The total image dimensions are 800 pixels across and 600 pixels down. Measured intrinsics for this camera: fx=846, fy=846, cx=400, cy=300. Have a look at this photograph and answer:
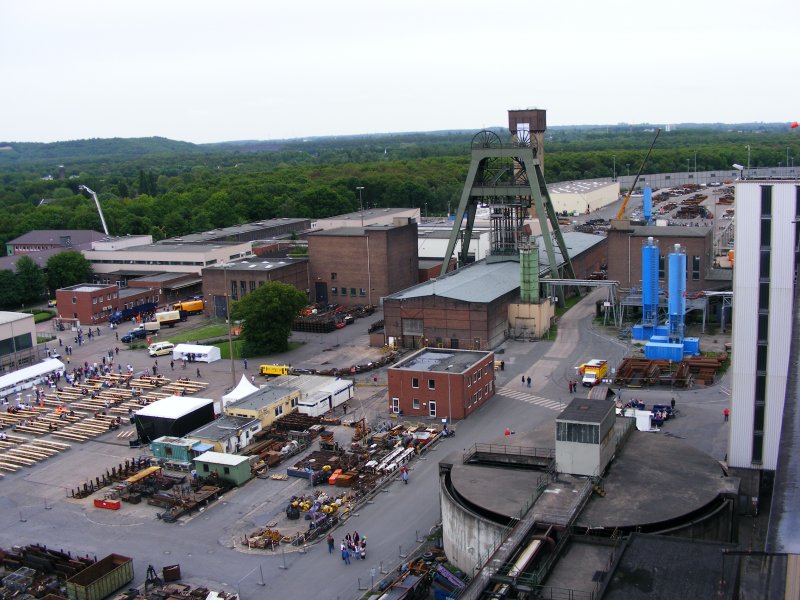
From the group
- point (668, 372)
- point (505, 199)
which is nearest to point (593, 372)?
point (668, 372)

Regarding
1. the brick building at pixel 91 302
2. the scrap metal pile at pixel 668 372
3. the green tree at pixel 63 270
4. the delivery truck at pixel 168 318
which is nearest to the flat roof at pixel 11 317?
the delivery truck at pixel 168 318

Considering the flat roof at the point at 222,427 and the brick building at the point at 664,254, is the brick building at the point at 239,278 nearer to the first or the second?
the brick building at the point at 664,254

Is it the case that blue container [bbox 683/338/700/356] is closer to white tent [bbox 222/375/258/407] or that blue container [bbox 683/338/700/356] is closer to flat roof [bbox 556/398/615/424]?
flat roof [bbox 556/398/615/424]

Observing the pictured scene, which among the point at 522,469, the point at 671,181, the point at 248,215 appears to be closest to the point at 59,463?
the point at 522,469

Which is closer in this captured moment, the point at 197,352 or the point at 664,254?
the point at 197,352

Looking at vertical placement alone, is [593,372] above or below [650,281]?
below

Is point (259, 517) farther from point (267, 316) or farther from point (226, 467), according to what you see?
point (267, 316)

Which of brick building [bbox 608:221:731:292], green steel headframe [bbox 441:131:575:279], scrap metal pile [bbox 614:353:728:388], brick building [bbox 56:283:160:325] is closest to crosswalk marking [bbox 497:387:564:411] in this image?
scrap metal pile [bbox 614:353:728:388]
